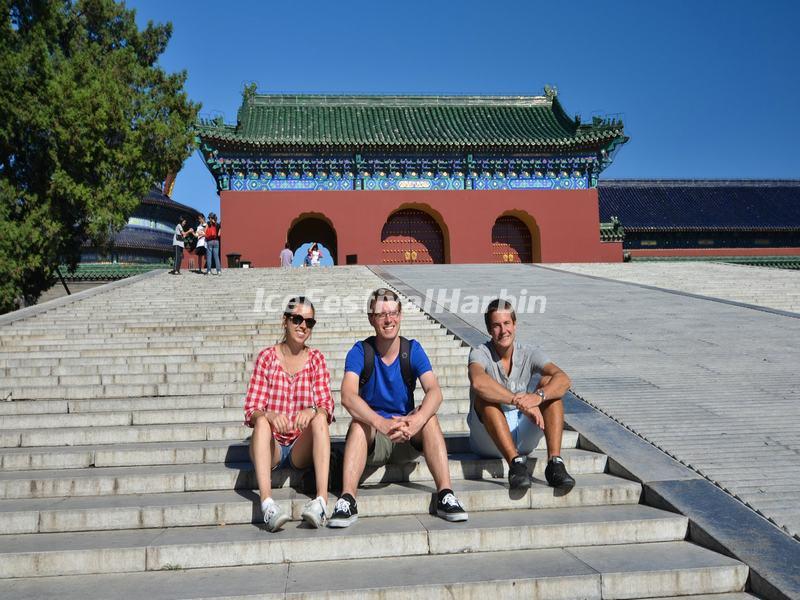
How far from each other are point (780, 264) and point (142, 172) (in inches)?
917

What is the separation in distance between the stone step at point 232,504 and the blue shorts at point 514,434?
0.23 meters

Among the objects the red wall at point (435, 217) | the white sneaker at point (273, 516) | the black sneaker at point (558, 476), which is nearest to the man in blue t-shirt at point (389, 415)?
the white sneaker at point (273, 516)

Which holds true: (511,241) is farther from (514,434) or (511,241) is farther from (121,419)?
(514,434)

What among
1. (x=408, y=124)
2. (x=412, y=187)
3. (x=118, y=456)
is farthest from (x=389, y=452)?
(x=408, y=124)

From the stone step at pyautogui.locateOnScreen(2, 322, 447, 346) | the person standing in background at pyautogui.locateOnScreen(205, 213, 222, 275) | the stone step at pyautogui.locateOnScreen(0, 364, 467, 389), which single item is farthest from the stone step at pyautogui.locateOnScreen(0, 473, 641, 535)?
the person standing in background at pyautogui.locateOnScreen(205, 213, 222, 275)

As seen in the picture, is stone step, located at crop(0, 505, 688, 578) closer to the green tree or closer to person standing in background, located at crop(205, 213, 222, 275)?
the green tree

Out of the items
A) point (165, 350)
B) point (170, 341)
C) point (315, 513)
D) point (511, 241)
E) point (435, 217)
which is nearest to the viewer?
point (315, 513)

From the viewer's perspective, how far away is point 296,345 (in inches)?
161

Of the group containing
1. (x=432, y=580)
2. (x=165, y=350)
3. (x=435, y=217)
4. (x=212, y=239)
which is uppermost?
(x=435, y=217)

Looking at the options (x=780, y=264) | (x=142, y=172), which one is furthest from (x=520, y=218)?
(x=142, y=172)

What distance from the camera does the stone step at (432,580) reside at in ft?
9.74

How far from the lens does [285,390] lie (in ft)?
13.2

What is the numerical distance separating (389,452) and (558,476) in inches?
38.9

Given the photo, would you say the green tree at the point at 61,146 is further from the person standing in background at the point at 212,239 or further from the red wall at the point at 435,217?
the red wall at the point at 435,217
